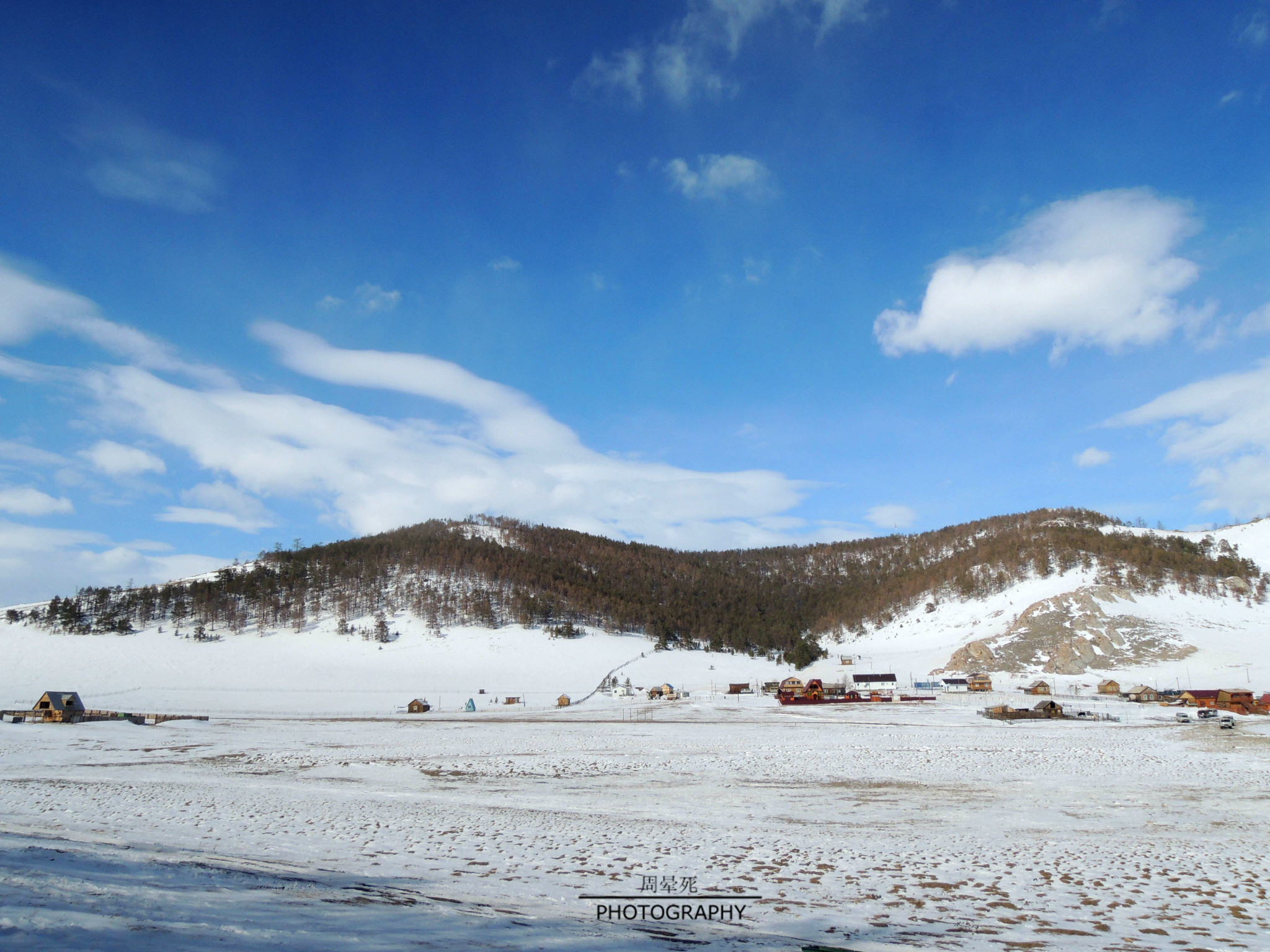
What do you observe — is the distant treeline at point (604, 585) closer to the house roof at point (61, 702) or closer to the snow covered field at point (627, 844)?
the house roof at point (61, 702)

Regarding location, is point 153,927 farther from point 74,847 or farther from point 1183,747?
point 1183,747

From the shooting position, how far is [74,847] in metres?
11.1

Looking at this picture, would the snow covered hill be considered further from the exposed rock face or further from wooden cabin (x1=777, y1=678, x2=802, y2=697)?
wooden cabin (x1=777, y1=678, x2=802, y2=697)

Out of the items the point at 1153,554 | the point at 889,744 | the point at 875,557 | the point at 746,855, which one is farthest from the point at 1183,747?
the point at 875,557

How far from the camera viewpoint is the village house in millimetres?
81938

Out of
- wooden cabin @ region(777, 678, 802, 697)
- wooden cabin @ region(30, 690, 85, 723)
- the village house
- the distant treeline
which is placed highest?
the distant treeline

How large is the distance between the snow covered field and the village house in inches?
1981

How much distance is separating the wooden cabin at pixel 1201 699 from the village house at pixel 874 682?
27688 mm

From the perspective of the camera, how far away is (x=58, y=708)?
148 ft

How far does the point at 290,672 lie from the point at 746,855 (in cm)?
8957

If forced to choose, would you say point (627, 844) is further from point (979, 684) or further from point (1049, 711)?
point (979, 684)

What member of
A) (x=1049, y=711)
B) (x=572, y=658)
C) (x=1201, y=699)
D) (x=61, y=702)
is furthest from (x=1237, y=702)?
(x=61, y=702)

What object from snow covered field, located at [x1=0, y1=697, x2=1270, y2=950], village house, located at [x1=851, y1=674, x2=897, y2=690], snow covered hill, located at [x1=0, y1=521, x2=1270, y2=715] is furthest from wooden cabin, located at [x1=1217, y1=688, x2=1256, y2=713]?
village house, located at [x1=851, y1=674, x2=897, y2=690]

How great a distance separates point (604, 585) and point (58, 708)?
108 m
